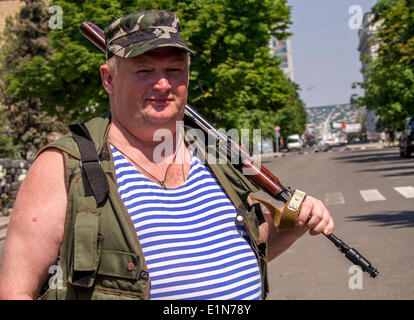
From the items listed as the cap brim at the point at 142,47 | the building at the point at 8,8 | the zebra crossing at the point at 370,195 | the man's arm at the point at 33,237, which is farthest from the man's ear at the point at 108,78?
the building at the point at 8,8

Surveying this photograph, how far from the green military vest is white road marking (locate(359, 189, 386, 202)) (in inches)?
542

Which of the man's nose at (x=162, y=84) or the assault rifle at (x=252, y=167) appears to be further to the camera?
the assault rifle at (x=252, y=167)

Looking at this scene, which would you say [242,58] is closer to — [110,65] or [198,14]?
[198,14]

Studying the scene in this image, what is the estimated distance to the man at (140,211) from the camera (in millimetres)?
1649

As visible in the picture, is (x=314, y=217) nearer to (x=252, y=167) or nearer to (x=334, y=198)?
(x=252, y=167)

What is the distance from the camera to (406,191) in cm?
1609

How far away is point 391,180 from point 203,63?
354 inches

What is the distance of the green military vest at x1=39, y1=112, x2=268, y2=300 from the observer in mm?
1640

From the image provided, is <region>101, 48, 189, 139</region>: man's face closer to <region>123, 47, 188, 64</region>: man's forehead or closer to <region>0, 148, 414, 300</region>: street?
<region>123, 47, 188, 64</region>: man's forehead

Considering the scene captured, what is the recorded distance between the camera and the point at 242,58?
25.8 metres

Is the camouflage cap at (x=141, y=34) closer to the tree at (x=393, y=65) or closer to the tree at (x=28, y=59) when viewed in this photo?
the tree at (x=393, y=65)

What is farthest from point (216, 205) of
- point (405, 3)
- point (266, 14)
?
point (405, 3)

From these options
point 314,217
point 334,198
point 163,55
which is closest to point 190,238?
point 314,217

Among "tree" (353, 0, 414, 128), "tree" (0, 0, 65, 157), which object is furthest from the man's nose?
"tree" (0, 0, 65, 157)
